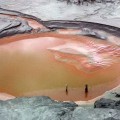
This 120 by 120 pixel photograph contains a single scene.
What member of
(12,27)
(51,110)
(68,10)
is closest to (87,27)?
(68,10)

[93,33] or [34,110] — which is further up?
[93,33]

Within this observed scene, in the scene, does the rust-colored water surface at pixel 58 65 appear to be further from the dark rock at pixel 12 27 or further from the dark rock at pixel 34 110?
the dark rock at pixel 34 110

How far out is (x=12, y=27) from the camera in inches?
415

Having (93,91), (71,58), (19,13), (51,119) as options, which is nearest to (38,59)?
(71,58)

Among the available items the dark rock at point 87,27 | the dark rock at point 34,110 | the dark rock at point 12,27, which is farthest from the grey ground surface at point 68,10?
the dark rock at point 34,110

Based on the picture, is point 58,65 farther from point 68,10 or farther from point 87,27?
point 68,10

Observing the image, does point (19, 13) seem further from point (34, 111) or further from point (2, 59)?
point (34, 111)

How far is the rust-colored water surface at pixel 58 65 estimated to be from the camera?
7617 mm

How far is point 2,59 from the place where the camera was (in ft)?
29.6

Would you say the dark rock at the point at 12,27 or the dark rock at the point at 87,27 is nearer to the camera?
Result: the dark rock at the point at 87,27

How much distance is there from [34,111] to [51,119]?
37cm

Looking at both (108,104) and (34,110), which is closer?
(34,110)

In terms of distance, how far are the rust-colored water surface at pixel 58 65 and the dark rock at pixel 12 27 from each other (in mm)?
200

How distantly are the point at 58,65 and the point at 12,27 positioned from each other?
2791 millimetres
